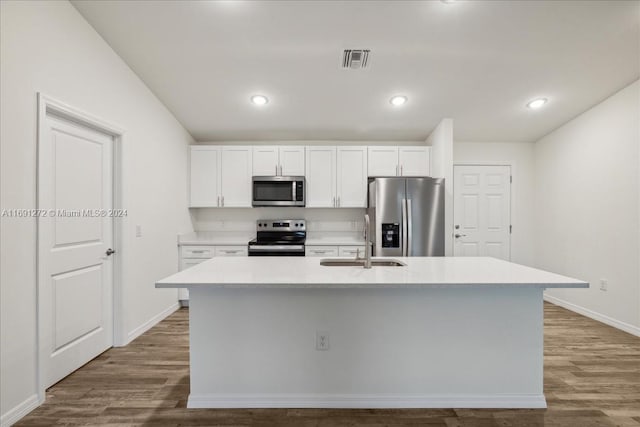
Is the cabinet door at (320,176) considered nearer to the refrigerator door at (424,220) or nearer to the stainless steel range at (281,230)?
the stainless steel range at (281,230)

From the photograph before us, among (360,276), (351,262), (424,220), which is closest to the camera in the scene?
(360,276)

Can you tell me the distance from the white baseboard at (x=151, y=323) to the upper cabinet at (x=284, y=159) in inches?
82.9

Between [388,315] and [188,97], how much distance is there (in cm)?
314

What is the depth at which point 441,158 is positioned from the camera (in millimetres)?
3926

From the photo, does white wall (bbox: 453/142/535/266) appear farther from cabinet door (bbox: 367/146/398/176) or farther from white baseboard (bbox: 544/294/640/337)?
cabinet door (bbox: 367/146/398/176)

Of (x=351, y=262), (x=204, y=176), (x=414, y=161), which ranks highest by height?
(x=414, y=161)

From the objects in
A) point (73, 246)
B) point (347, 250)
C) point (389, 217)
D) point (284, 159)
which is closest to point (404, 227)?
point (389, 217)

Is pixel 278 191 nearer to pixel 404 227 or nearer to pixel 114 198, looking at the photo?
pixel 404 227

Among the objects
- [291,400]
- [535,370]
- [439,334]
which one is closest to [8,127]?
[291,400]

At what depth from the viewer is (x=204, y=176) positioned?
14.0ft

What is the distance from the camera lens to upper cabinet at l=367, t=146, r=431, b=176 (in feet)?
13.8

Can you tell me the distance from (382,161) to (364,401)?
120 inches

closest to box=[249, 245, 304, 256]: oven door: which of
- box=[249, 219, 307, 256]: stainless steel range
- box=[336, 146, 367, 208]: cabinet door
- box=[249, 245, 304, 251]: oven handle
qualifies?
box=[249, 245, 304, 251]: oven handle

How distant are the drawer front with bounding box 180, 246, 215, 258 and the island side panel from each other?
2.14 meters
